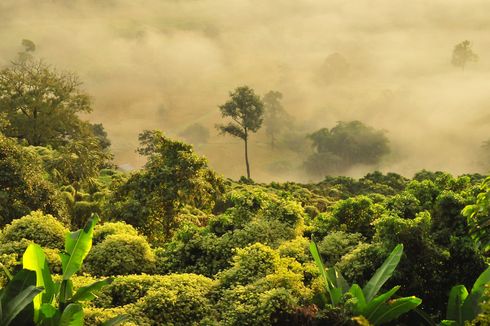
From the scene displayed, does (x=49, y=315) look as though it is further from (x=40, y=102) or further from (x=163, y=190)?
(x=40, y=102)

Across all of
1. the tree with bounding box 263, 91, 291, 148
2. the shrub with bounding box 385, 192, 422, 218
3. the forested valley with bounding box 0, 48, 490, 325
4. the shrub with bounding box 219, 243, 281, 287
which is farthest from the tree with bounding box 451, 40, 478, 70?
the shrub with bounding box 219, 243, 281, 287

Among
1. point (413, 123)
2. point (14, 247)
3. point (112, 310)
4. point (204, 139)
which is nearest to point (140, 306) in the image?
point (112, 310)

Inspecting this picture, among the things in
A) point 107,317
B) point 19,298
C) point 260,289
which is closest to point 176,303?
point 107,317

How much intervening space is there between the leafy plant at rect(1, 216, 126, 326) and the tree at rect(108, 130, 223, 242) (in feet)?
40.5

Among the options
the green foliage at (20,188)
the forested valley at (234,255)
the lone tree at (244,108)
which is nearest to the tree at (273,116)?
the lone tree at (244,108)

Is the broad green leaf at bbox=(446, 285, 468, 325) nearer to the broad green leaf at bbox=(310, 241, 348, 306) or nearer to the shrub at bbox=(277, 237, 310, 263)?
the broad green leaf at bbox=(310, 241, 348, 306)

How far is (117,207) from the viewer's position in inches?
901

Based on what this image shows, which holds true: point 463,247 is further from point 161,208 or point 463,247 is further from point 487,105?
point 487,105

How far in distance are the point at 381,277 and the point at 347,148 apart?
9986 centimetres

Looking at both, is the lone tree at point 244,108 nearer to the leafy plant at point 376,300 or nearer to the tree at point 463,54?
the leafy plant at point 376,300

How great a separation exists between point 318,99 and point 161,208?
15516 cm

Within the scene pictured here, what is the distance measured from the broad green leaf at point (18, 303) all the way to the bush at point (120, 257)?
6140 mm

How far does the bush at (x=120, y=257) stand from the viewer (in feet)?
47.2

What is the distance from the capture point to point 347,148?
108438 millimetres
